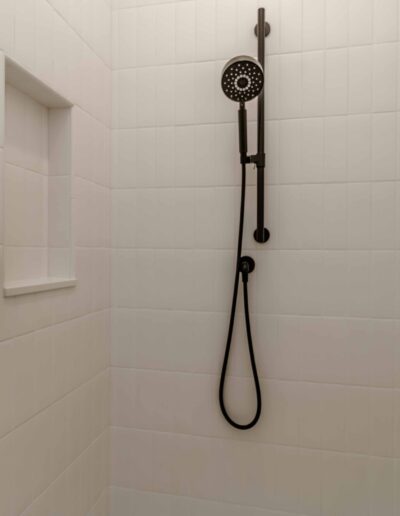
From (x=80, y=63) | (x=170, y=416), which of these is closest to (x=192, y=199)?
→ (x=80, y=63)

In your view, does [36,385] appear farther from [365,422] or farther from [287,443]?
[365,422]

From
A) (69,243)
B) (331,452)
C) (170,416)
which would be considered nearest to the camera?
(69,243)

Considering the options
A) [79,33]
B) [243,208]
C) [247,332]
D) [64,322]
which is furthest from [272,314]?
[79,33]

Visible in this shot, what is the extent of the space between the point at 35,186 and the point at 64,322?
0.44 meters

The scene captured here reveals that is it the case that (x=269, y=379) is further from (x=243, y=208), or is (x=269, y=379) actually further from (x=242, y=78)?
(x=242, y=78)

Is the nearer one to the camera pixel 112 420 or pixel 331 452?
pixel 331 452

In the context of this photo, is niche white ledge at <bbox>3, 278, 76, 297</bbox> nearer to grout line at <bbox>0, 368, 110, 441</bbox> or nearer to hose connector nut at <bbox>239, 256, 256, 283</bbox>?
grout line at <bbox>0, 368, 110, 441</bbox>

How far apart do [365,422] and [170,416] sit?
715 mm

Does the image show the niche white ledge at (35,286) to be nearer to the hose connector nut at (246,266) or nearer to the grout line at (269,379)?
the grout line at (269,379)

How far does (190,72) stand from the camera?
4.82ft

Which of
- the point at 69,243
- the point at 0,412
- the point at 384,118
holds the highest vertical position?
the point at 384,118

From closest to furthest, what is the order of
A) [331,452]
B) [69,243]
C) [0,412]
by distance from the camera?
[0,412] < [69,243] < [331,452]

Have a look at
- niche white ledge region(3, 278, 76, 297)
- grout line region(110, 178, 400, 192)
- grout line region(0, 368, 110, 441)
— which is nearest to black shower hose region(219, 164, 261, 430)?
grout line region(110, 178, 400, 192)

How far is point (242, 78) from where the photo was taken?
1191mm
